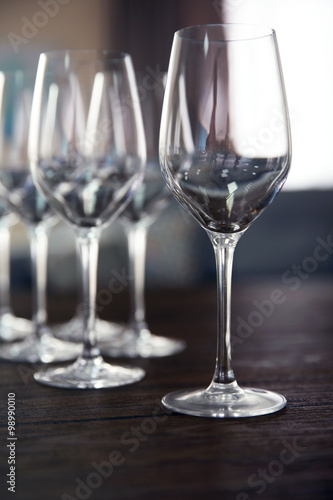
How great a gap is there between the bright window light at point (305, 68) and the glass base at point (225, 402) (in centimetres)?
276

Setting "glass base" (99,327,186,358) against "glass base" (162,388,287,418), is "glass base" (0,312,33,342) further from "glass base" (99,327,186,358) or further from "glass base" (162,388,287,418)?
"glass base" (162,388,287,418)

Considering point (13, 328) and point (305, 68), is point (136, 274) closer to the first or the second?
point (13, 328)

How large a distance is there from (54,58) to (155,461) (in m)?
0.37

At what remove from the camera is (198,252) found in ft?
8.48

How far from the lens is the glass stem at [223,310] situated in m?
0.48

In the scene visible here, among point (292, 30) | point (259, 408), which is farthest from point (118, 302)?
point (292, 30)

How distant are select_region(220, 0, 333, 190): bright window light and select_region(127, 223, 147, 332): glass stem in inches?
93.2

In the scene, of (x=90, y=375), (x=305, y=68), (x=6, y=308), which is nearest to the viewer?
(x=90, y=375)

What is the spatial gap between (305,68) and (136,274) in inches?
102

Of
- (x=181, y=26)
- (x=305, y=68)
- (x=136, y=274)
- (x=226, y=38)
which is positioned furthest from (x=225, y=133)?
(x=305, y=68)

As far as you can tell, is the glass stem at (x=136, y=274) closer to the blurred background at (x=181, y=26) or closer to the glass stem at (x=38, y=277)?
the glass stem at (x=38, y=277)

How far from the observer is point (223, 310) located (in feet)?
1.57

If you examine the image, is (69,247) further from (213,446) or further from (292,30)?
(213,446)

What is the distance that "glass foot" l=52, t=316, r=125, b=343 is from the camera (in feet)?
2.69
